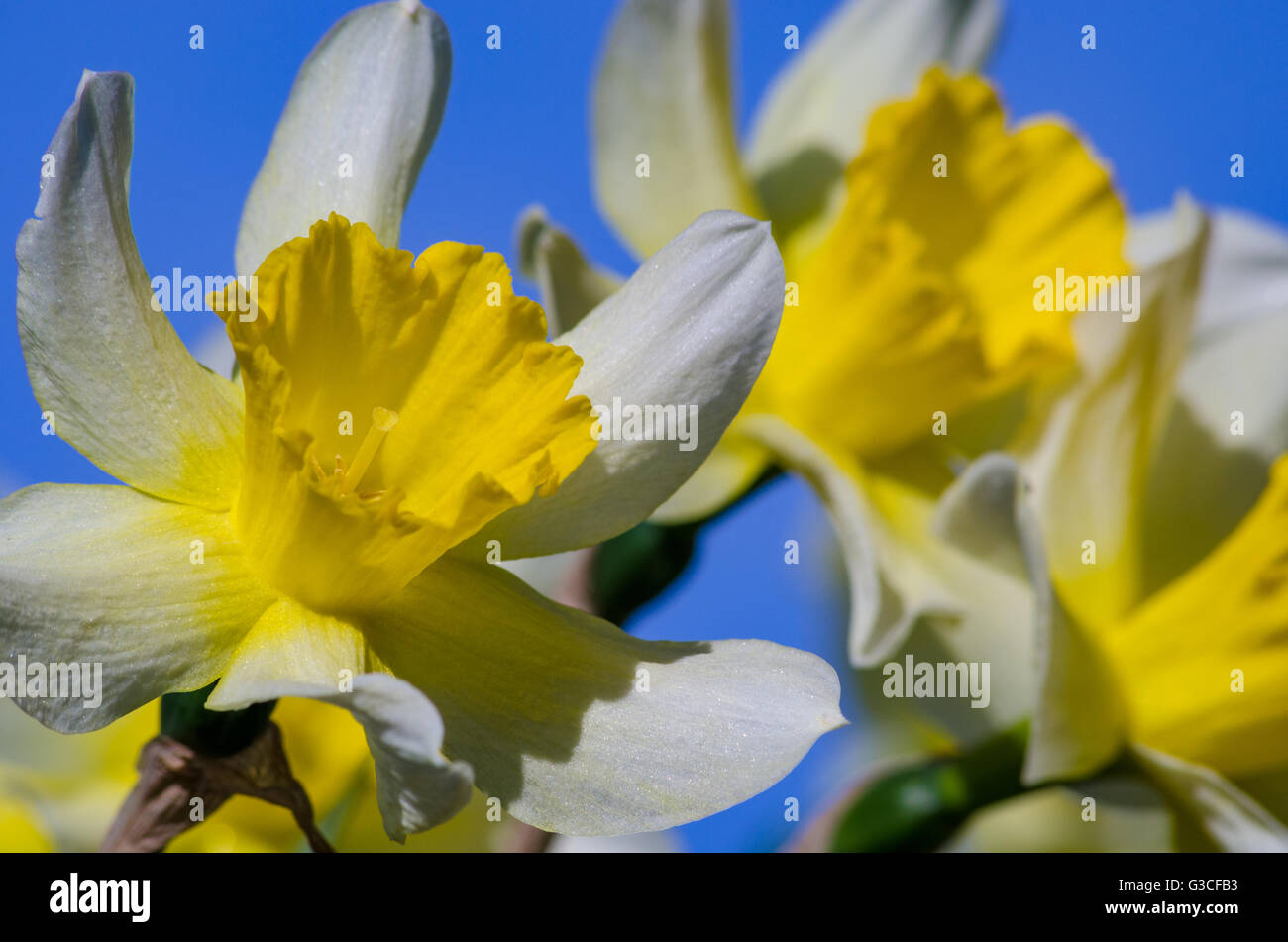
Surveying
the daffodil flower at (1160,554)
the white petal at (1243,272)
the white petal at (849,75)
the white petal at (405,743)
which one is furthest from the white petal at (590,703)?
the white petal at (1243,272)

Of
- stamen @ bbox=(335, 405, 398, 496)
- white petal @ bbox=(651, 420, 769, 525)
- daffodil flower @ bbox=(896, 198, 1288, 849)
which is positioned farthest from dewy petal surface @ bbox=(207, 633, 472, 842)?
daffodil flower @ bbox=(896, 198, 1288, 849)

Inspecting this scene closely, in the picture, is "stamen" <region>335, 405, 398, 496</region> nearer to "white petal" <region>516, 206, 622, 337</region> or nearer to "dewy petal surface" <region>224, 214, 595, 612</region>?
"dewy petal surface" <region>224, 214, 595, 612</region>

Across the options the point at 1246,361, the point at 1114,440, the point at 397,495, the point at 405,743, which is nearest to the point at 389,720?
the point at 405,743

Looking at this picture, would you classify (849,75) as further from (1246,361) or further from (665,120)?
(1246,361)

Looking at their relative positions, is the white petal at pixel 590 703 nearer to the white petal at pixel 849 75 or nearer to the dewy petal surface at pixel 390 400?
the dewy petal surface at pixel 390 400

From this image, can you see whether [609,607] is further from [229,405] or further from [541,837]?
[229,405]
